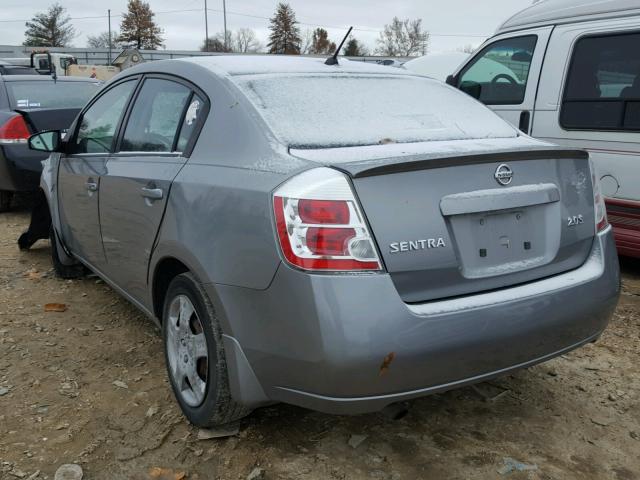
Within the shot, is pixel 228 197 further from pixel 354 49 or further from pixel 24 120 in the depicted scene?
pixel 354 49

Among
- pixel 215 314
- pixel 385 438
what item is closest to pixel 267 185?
pixel 215 314

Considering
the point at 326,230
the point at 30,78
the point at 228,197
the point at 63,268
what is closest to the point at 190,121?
the point at 228,197

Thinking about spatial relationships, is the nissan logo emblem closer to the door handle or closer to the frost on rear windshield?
the frost on rear windshield

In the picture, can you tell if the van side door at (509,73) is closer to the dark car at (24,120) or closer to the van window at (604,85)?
the van window at (604,85)

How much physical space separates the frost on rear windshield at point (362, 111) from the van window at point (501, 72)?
2389 millimetres

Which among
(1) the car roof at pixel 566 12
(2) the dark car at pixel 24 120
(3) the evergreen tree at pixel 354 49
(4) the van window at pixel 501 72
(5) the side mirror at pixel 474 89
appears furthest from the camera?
(3) the evergreen tree at pixel 354 49

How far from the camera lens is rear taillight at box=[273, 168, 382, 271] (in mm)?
2047

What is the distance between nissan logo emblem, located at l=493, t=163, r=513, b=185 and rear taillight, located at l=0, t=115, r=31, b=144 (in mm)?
5864

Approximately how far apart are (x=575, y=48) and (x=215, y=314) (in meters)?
3.93

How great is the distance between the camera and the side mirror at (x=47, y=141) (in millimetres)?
4133

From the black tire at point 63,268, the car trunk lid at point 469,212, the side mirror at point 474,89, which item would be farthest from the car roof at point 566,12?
the black tire at point 63,268

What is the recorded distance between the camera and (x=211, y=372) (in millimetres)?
2475

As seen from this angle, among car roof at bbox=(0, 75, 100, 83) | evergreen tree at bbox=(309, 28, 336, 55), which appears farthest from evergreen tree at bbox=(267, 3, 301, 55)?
car roof at bbox=(0, 75, 100, 83)

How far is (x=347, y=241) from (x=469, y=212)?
1.56 feet
